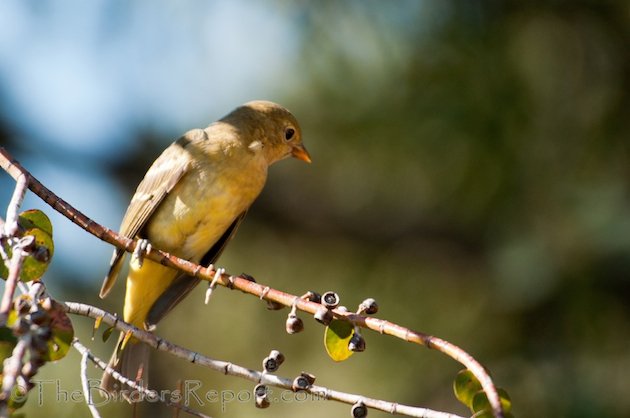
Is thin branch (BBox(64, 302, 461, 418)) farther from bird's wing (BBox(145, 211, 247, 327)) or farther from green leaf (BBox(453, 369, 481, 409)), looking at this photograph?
bird's wing (BBox(145, 211, 247, 327))

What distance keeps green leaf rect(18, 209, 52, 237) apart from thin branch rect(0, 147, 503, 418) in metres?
0.15

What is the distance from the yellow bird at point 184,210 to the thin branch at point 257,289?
1247 millimetres

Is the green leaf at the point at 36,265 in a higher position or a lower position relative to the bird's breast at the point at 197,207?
lower

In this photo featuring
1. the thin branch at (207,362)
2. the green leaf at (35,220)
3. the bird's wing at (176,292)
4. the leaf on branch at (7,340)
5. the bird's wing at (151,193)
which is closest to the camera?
the leaf on branch at (7,340)

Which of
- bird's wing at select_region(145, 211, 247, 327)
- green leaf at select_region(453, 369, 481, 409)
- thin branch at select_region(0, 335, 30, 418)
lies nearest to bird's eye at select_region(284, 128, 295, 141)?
bird's wing at select_region(145, 211, 247, 327)

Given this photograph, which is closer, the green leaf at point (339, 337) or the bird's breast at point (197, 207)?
the green leaf at point (339, 337)

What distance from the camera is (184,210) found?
4.40 meters

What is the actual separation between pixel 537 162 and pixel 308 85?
177 cm

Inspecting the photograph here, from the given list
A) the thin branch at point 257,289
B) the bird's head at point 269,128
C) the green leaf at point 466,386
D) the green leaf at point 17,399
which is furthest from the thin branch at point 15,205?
the bird's head at point 269,128

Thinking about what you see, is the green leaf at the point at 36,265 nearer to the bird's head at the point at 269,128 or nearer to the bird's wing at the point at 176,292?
the bird's wing at the point at 176,292

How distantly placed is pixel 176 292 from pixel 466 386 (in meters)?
2.64

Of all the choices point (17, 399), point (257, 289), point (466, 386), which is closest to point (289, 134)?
point (257, 289)

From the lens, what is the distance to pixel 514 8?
5.92 meters

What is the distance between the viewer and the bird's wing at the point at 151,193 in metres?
4.39
